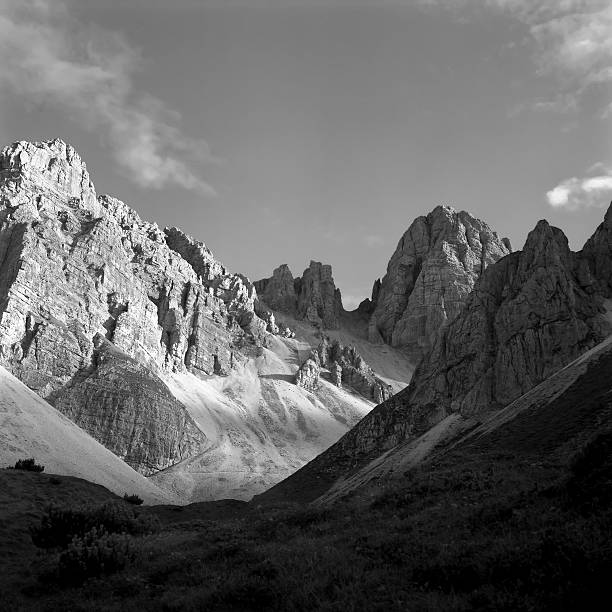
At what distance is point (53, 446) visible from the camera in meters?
86.0

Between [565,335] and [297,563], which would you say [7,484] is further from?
[565,335]

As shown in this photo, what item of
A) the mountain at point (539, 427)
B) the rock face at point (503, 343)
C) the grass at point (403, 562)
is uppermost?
the rock face at point (503, 343)

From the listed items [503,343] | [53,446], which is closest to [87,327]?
[53,446]

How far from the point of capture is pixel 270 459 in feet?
472

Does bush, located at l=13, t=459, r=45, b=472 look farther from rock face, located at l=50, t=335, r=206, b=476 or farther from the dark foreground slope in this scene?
rock face, located at l=50, t=335, r=206, b=476

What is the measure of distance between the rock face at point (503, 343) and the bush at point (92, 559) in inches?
1995

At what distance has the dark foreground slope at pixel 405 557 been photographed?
396 inches

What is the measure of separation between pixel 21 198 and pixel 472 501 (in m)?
205

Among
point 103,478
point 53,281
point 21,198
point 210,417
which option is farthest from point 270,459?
point 21,198

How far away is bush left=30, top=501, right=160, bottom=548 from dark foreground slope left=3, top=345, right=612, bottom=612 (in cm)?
171

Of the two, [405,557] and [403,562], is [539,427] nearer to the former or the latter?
[405,557]

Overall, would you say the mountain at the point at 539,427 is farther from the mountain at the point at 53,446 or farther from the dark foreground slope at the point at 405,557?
the mountain at the point at 53,446

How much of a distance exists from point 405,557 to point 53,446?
86894 mm

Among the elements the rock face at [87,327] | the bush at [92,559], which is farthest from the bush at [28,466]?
the rock face at [87,327]
